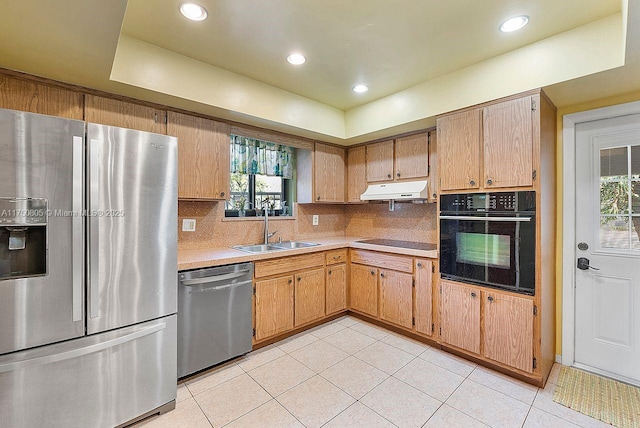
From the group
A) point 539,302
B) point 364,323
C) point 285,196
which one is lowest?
point 364,323

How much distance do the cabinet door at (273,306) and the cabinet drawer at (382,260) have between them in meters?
0.92

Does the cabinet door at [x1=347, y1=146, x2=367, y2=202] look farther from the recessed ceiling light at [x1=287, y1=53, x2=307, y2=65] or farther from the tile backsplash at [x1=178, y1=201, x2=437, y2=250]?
the recessed ceiling light at [x1=287, y1=53, x2=307, y2=65]

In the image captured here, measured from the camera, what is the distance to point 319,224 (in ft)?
13.3

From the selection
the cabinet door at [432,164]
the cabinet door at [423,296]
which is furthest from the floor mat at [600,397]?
the cabinet door at [432,164]

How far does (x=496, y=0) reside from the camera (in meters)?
1.71

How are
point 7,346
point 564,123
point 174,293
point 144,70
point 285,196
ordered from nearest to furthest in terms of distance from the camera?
point 7,346, point 174,293, point 144,70, point 564,123, point 285,196

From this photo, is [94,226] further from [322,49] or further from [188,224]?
[322,49]

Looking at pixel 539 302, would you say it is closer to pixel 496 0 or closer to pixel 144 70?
pixel 496 0

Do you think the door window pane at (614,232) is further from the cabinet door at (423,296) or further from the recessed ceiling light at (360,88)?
the recessed ceiling light at (360,88)

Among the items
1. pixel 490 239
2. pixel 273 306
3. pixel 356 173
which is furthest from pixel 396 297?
pixel 356 173

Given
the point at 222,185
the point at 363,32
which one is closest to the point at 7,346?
the point at 222,185

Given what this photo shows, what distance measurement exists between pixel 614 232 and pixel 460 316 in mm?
1379

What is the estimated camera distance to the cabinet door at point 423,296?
2.78 m

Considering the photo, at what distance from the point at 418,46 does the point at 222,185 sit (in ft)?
6.84
